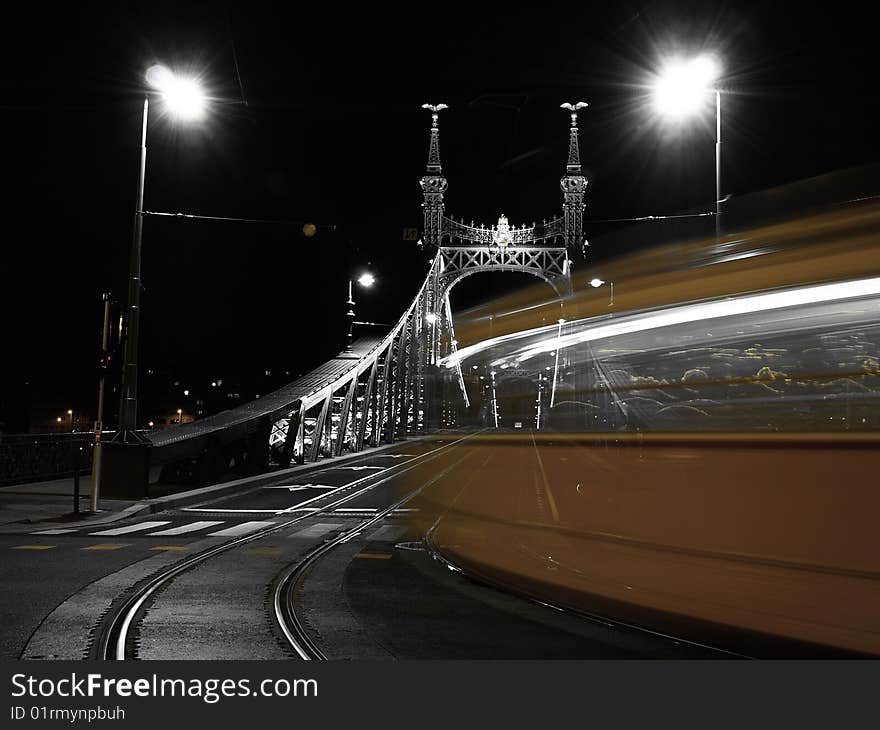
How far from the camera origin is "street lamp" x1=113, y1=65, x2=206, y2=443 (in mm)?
17125

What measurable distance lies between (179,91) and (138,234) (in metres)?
3.00

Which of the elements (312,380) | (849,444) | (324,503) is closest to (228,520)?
(324,503)

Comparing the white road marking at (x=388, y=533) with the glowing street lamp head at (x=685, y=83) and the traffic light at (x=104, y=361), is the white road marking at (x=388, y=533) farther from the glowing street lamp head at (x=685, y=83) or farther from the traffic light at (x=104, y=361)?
the glowing street lamp head at (x=685, y=83)

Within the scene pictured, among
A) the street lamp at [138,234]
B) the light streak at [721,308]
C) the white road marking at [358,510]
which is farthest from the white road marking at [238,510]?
the light streak at [721,308]

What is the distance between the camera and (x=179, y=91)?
17109 millimetres

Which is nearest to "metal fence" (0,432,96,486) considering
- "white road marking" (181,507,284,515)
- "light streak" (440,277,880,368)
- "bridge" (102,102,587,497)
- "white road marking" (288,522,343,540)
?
"bridge" (102,102,587,497)

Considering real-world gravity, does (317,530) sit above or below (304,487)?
below

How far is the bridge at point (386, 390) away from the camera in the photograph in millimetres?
22480

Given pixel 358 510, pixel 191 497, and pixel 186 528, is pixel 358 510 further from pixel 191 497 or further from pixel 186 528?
pixel 186 528

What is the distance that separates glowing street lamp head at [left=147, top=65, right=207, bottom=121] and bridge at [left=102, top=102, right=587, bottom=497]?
6465 millimetres

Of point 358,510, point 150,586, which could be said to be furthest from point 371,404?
point 150,586

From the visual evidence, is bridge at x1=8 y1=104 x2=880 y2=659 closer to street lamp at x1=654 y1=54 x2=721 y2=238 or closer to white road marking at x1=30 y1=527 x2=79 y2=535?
white road marking at x1=30 y1=527 x2=79 y2=535

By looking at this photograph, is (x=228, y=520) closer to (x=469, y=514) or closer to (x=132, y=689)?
(x=469, y=514)

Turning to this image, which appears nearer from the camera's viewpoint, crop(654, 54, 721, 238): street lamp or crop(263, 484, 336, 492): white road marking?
crop(654, 54, 721, 238): street lamp
